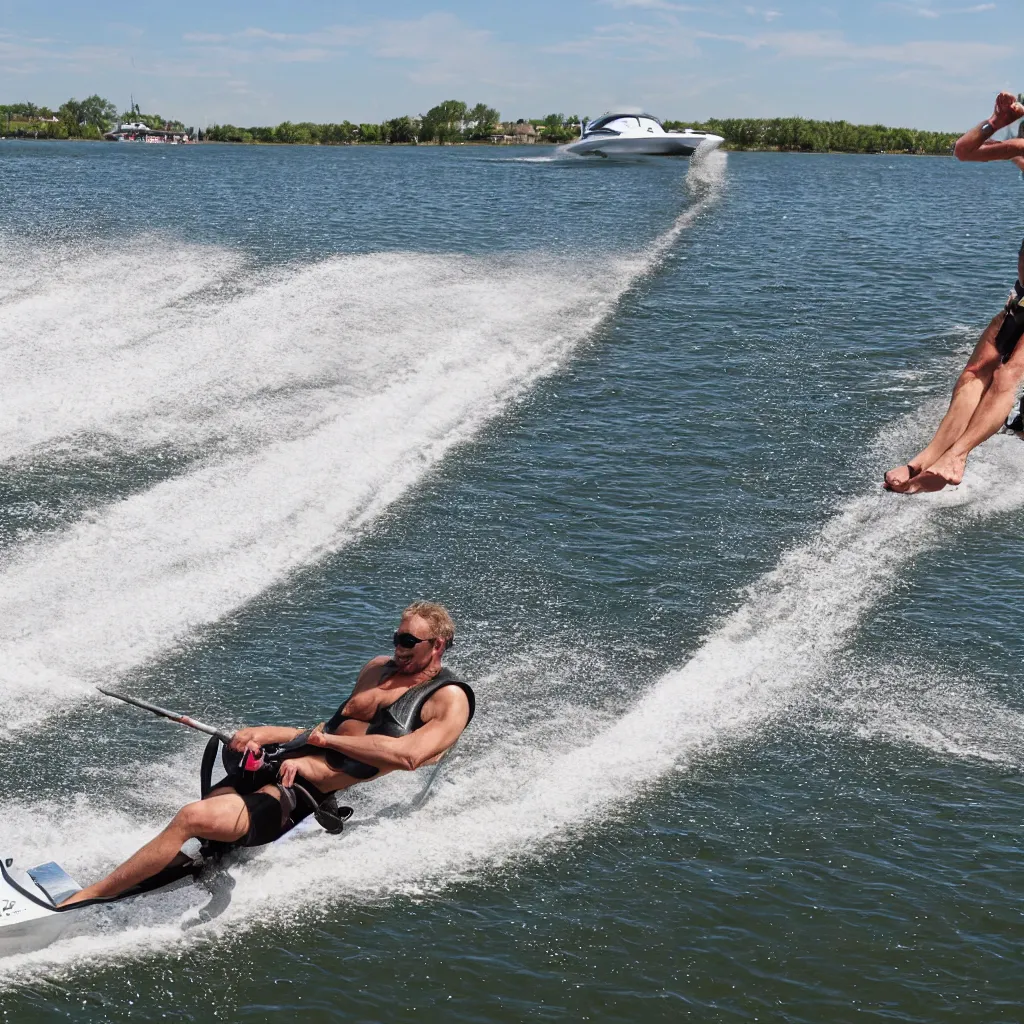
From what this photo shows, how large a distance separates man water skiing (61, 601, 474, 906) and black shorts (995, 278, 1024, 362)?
3687 mm

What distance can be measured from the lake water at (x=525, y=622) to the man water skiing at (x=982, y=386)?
3.26 metres

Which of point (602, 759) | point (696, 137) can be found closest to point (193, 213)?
point (602, 759)

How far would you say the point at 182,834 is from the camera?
7.86m

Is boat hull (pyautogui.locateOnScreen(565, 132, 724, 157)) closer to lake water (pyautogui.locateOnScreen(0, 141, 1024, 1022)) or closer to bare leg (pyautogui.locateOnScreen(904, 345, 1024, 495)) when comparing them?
lake water (pyautogui.locateOnScreen(0, 141, 1024, 1022))

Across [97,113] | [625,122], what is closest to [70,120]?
[97,113]

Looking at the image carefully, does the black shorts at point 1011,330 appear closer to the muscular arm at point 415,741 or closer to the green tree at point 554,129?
the muscular arm at point 415,741

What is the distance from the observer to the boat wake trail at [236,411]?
1273 centimetres

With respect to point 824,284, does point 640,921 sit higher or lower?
lower

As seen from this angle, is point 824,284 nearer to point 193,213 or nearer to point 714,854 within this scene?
point 193,213

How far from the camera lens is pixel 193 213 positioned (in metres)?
33.5

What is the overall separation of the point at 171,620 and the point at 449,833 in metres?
4.44

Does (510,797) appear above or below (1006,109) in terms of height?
below

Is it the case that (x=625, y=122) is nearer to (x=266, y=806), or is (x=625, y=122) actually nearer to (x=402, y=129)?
(x=266, y=806)

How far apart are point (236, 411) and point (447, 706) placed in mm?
10556
